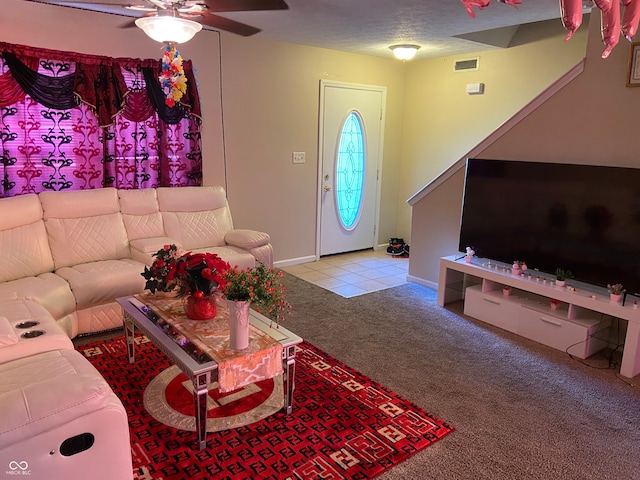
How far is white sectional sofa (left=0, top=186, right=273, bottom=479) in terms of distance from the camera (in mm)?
1902

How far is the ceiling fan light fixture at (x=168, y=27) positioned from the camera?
2.60 metres

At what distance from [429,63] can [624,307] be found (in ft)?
12.9

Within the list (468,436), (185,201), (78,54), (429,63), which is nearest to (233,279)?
(468,436)

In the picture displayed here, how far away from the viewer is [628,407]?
9.32ft

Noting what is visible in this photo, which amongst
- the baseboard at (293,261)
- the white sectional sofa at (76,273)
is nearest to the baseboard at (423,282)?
the baseboard at (293,261)

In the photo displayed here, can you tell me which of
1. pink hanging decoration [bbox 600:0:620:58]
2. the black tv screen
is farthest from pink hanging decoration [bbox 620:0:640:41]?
the black tv screen

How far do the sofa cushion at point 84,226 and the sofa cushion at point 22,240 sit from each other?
0.24 ft

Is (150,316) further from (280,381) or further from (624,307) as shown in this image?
(624,307)

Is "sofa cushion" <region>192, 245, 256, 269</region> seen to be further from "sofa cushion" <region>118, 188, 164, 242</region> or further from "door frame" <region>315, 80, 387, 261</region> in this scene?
"door frame" <region>315, 80, 387, 261</region>

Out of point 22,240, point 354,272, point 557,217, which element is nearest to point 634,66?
point 557,217

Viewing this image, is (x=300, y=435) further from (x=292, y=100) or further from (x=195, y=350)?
(x=292, y=100)

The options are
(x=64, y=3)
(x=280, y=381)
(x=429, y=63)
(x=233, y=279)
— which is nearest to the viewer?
(x=233, y=279)

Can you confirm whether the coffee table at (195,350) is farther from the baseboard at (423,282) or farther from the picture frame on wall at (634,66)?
the picture frame on wall at (634,66)

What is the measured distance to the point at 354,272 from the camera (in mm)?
5559
